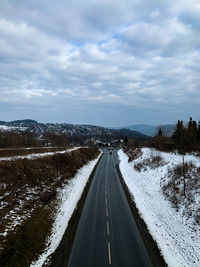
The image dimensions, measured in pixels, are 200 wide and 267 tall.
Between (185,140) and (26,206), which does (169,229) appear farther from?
(185,140)

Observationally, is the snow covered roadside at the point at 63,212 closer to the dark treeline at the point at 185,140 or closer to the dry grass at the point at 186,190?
the dry grass at the point at 186,190

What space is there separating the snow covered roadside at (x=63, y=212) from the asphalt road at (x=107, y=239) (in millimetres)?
1489

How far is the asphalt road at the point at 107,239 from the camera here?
11586 mm

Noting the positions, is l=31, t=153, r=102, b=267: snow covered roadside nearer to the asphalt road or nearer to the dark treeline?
the asphalt road

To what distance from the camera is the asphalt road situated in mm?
11586

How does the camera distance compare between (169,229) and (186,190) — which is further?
(186,190)

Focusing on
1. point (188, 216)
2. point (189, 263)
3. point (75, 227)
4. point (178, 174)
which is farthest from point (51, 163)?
point (189, 263)

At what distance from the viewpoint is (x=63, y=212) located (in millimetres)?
19047

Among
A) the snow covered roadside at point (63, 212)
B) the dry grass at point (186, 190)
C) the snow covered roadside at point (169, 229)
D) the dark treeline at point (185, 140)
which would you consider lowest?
the snow covered roadside at point (63, 212)

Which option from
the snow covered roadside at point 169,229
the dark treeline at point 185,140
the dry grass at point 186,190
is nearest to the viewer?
the snow covered roadside at point 169,229

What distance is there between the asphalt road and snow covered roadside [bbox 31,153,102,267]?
1.49 metres

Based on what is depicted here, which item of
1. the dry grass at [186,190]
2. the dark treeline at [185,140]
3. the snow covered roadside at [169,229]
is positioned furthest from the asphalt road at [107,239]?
the dark treeline at [185,140]

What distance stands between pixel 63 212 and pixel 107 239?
696cm

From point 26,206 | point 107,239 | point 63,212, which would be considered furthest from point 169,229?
point 26,206
